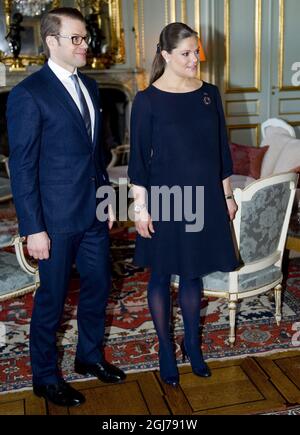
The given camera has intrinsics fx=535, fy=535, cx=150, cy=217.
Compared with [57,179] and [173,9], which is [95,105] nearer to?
[57,179]

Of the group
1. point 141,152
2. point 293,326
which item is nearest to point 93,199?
point 141,152

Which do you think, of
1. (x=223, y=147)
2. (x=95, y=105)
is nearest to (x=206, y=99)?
(x=223, y=147)

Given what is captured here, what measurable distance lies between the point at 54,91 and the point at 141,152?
38 cm

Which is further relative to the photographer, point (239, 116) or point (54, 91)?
point (239, 116)

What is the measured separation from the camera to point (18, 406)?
2.12m

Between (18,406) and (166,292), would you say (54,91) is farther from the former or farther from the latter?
(18,406)

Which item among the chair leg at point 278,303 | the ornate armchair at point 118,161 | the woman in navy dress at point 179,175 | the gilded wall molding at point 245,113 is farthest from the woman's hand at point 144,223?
the gilded wall molding at point 245,113

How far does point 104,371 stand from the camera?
226 centimetres

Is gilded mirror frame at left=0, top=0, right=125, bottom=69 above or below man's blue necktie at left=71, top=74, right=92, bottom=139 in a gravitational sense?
above

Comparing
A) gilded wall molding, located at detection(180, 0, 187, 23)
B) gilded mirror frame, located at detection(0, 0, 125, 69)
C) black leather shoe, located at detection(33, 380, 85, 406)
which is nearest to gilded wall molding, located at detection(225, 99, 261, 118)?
gilded wall molding, located at detection(180, 0, 187, 23)

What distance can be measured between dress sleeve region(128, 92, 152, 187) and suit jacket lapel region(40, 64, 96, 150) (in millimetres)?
202

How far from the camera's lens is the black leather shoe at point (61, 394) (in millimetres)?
2068

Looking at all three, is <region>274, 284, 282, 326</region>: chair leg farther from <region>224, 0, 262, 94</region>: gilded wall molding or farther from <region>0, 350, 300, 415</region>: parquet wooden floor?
<region>224, 0, 262, 94</region>: gilded wall molding

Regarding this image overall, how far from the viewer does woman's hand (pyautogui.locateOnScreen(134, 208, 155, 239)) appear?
80.0 inches
